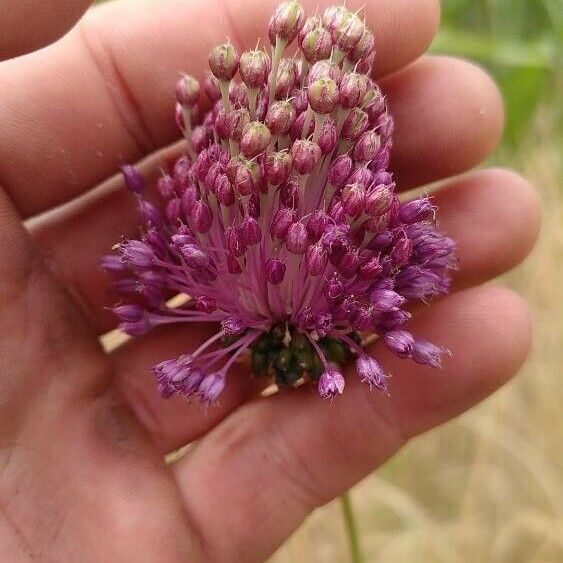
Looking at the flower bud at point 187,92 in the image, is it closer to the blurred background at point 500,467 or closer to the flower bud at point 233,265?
the flower bud at point 233,265

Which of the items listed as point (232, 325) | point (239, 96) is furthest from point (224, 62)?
point (232, 325)

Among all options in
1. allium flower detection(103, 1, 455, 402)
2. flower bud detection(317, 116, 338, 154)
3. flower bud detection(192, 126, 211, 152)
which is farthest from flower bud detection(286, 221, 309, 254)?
flower bud detection(192, 126, 211, 152)

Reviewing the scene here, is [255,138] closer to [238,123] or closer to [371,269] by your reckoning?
[238,123]

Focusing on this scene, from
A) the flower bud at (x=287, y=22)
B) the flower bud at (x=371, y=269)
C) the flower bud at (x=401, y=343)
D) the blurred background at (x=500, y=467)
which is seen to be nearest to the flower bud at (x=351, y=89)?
the flower bud at (x=287, y=22)

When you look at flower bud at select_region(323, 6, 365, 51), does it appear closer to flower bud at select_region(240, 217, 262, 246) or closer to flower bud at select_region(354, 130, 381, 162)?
flower bud at select_region(354, 130, 381, 162)

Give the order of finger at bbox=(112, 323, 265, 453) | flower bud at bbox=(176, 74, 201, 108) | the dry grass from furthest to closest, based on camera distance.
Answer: the dry grass, finger at bbox=(112, 323, 265, 453), flower bud at bbox=(176, 74, 201, 108)
